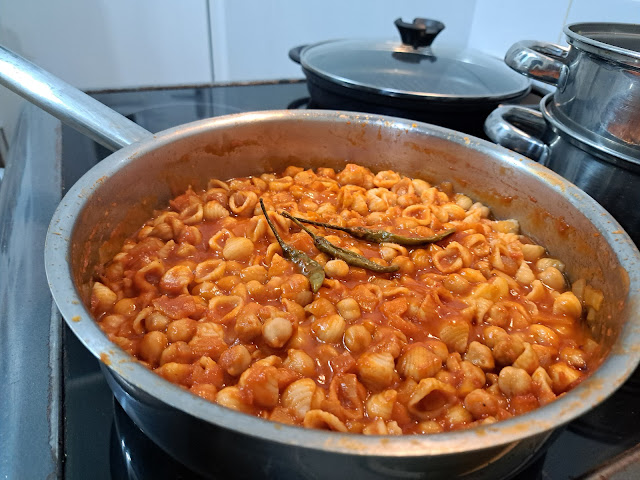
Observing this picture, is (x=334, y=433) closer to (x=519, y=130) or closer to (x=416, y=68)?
(x=519, y=130)

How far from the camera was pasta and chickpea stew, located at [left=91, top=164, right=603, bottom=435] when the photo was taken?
3.87 feet

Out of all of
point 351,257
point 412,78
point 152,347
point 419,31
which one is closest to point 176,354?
point 152,347

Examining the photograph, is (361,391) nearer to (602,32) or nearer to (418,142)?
(418,142)

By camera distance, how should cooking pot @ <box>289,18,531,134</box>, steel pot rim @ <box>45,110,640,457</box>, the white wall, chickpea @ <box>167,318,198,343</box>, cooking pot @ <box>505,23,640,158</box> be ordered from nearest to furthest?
steel pot rim @ <box>45,110,640,457</box> → chickpea @ <box>167,318,198,343</box> → cooking pot @ <box>505,23,640,158</box> → cooking pot @ <box>289,18,531,134</box> → the white wall

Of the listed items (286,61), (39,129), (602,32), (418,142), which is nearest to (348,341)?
(418,142)

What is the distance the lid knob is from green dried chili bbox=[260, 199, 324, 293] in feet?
4.73

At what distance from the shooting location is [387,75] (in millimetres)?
2436

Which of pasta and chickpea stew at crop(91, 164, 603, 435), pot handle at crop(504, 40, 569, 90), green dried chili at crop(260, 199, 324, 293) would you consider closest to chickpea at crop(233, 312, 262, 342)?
pasta and chickpea stew at crop(91, 164, 603, 435)

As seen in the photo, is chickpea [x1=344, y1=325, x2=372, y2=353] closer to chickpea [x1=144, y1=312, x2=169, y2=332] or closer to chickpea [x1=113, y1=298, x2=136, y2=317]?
chickpea [x1=144, y1=312, x2=169, y2=332]

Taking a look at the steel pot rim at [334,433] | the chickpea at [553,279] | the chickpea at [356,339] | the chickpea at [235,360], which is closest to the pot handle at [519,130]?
the chickpea at [553,279]

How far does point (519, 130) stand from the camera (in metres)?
1.85

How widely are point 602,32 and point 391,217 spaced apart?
97 centimetres

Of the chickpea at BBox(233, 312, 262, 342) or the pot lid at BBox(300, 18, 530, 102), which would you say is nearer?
the chickpea at BBox(233, 312, 262, 342)

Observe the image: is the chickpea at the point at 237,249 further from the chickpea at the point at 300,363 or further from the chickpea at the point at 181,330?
the chickpea at the point at 300,363
